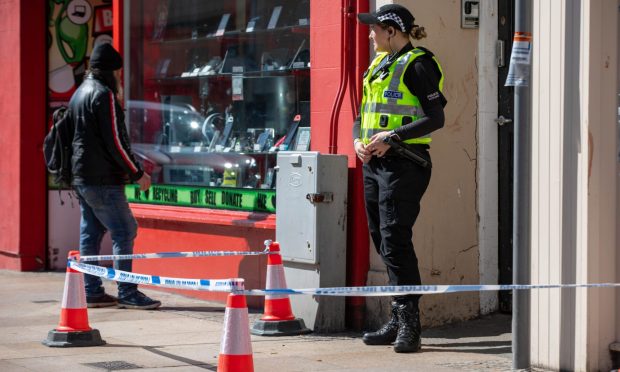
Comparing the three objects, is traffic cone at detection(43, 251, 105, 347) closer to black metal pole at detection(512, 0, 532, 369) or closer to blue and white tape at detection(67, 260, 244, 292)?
blue and white tape at detection(67, 260, 244, 292)

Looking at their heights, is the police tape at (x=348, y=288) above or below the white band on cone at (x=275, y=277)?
above

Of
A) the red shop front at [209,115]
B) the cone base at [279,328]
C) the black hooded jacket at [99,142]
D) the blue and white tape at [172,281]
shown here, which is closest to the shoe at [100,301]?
the red shop front at [209,115]

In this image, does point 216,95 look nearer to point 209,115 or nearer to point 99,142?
point 209,115

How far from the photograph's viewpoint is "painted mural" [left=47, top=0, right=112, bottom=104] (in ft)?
38.6

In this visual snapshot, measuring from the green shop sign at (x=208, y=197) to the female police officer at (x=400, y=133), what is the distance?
1.95 meters

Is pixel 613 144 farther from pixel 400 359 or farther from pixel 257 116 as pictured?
pixel 257 116

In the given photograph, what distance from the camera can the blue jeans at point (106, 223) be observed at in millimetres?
8891

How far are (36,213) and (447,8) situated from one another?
18.3 feet

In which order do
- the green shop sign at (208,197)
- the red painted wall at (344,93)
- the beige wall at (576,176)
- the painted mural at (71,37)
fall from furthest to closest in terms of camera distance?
the painted mural at (71,37), the green shop sign at (208,197), the red painted wall at (344,93), the beige wall at (576,176)

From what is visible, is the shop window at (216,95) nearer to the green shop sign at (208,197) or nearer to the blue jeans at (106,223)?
the green shop sign at (208,197)

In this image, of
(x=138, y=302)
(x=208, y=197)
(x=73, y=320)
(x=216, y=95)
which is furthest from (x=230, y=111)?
(x=73, y=320)

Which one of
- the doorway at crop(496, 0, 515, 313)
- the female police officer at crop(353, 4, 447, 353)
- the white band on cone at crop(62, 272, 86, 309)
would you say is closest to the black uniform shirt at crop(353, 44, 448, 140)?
the female police officer at crop(353, 4, 447, 353)

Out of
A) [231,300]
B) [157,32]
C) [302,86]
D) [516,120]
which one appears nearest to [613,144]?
[516,120]

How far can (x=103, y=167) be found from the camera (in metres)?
8.87
